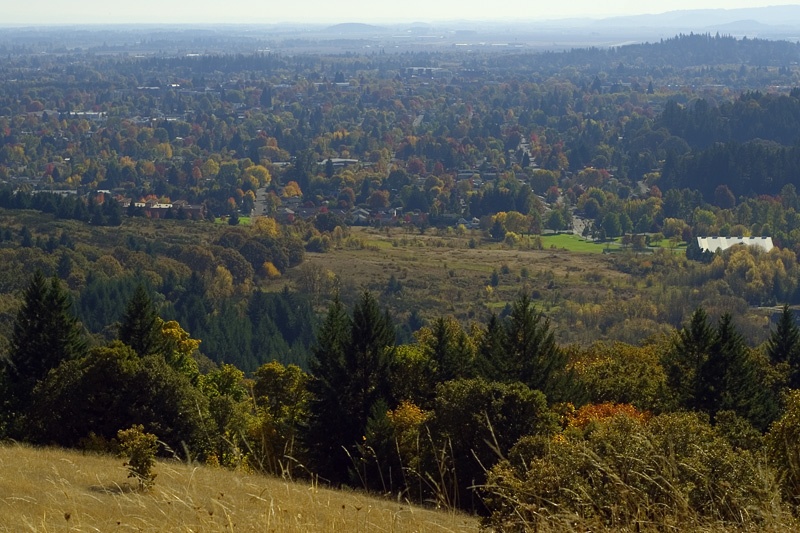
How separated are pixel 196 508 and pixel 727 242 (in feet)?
250

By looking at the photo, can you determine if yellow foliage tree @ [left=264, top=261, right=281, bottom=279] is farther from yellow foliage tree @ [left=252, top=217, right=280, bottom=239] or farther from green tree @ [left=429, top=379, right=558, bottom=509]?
green tree @ [left=429, top=379, right=558, bottom=509]

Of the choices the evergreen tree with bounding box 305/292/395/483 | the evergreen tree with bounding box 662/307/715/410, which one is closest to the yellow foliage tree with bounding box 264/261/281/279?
the evergreen tree with bounding box 662/307/715/410

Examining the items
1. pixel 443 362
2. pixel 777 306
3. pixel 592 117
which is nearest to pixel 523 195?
pixel 777 306

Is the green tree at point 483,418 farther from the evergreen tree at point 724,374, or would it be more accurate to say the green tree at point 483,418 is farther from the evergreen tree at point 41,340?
the evergreen tree at point 41,340

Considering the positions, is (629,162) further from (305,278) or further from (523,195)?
(305,278)

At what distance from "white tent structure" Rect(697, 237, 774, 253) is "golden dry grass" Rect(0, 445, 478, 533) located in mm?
66392

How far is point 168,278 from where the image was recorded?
60.0 metres

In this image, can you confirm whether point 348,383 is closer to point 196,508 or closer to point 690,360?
point 690,360

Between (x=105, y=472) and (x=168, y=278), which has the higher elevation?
(x=105, y=472)

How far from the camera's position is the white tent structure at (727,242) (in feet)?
247

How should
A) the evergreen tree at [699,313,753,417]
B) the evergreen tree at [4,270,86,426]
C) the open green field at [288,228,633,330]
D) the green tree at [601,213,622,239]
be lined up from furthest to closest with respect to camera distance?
1. the green tree at [601,213,622,239]
2. the open green field at [288,228,633,330]
3. the evergreen tree at [4,270,86,426]
4. the evergreen tree at [699,313,753,417]

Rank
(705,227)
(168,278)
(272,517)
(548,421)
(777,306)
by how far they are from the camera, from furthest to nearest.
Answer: (705,227)
(777,306)
(168,278)
(548,421)
(272,517)

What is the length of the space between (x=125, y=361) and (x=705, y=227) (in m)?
71.2

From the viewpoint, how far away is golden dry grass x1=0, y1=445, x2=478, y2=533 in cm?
516
